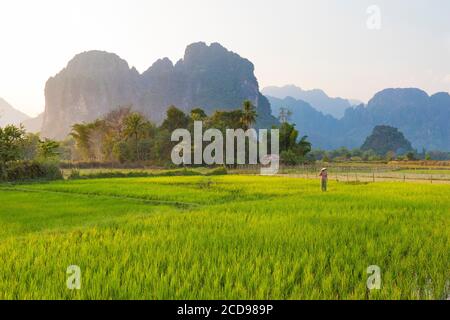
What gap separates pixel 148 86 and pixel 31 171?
14069cm

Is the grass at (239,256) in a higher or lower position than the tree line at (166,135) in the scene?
lower

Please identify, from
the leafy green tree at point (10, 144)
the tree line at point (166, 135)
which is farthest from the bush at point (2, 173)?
the tree line at point (166, 135)

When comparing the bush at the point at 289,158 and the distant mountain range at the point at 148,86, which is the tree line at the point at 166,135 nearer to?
the bush at the point at 289,158

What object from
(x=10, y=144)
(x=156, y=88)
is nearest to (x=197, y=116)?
(x=10, y=144)

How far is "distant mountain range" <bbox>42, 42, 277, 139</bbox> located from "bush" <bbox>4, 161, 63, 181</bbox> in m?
123

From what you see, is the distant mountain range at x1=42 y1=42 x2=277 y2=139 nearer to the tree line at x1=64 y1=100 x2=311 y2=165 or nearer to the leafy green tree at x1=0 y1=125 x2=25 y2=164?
the tree line at x1=64 y1=100 x2=311 y2=165

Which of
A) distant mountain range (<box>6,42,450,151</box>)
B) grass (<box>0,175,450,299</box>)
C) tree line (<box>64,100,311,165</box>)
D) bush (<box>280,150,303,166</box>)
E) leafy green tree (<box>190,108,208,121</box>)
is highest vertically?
distant mountain range (<box>6,42,450,151</box>)

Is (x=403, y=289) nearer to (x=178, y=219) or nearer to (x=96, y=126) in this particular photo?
(x=178, y=219)

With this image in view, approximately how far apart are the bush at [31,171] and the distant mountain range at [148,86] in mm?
123284

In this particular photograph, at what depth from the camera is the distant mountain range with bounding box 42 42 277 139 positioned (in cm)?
15788

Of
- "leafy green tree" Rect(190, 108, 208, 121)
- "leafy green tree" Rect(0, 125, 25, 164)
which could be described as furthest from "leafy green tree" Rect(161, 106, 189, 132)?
"leafy green tree" Rect(0, 125, 25, 164)

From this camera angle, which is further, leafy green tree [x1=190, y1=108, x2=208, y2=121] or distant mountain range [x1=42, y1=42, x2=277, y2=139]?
distant mountain range [x1=42, y1=42, x2=277, y2=139]

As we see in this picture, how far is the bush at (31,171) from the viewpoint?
96.5ft
